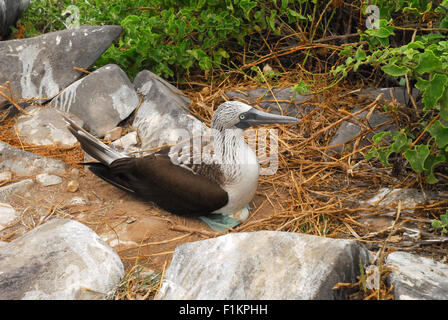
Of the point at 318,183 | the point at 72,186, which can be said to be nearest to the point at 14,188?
the point at 72,186

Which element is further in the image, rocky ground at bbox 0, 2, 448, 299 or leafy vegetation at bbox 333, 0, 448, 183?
leafy vegetation at bbox 333, 0, 448, 183

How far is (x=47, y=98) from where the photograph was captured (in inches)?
163

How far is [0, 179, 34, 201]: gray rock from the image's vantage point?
3179 mm

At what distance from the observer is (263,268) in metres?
2.20

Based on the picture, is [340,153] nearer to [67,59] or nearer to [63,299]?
[63,299]

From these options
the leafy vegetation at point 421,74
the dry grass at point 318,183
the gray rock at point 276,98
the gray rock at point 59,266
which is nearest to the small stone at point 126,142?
the dry grass at point 318,183

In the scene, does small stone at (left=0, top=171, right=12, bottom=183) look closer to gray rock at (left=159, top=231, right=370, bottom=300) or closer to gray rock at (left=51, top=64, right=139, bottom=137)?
gray rock at (left=51, top=64, right=139, bottom=137)

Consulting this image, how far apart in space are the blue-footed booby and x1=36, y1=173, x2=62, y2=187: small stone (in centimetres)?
36

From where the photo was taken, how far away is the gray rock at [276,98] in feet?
13.2

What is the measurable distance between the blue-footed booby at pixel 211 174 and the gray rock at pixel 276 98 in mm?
906

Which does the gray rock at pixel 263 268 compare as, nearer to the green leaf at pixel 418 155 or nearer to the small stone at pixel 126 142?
the green leaf at pixel 418 155

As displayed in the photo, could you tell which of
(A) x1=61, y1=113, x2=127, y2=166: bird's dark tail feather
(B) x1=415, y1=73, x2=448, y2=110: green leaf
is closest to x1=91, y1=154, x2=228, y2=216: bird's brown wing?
(A) x1=61, y1=113, x2=127, y2=166: bird's dark tail feather

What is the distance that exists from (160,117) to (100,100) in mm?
540

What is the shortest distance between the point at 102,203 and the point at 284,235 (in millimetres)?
1468
